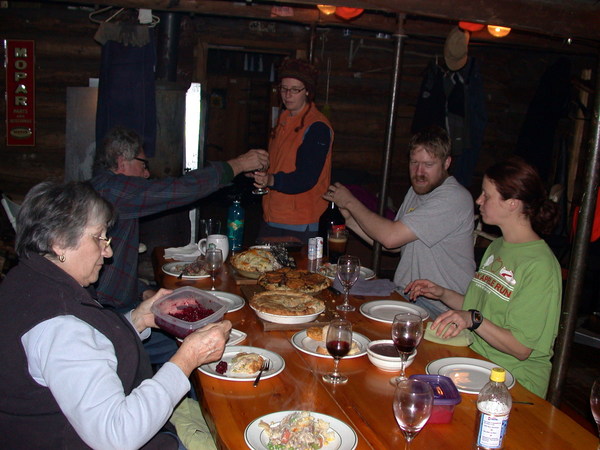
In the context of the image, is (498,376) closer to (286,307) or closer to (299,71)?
(286,307)

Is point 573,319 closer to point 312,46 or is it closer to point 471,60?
point 312,46

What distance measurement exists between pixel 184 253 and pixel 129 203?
0.66 metres

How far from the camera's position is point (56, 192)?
1997 mm

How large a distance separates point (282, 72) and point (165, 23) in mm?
2328

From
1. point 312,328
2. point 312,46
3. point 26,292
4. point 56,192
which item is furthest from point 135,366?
point 312,46

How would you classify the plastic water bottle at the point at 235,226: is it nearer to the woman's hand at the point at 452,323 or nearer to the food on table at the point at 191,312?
the food on table at the point at 191,312

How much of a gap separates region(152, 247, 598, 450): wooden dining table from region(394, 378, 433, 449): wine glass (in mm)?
144

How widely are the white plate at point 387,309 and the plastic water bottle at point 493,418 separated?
1.04 metres

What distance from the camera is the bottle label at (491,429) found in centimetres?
170

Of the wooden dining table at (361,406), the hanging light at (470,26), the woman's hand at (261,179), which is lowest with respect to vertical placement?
the wooden dining table at (361,406)

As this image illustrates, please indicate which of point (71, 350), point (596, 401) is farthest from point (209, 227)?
point (596, 401)

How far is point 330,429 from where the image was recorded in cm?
180

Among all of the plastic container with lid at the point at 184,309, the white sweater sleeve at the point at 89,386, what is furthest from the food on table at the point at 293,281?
the white sweater sleeve at the point at 89,386

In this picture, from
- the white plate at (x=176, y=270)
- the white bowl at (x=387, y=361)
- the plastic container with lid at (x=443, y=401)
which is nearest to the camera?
the plastic container with lid at (x=443, y=401)
